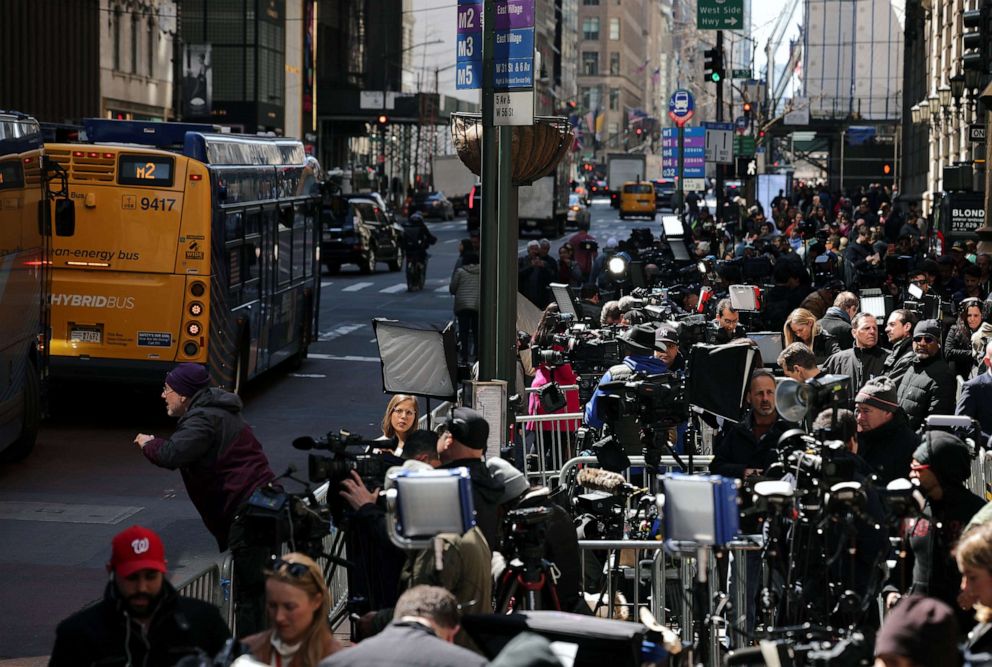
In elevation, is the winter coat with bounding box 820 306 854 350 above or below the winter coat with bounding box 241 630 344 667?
above

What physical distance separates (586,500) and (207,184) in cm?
1007

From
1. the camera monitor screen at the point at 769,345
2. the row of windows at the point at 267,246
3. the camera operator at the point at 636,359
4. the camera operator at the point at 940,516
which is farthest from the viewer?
the row of windows at the point at 267,246

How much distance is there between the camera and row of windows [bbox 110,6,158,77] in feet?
173

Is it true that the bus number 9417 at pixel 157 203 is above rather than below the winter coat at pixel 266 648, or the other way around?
above

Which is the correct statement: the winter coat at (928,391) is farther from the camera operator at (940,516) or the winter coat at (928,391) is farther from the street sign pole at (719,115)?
the street sign pole at (719,115)

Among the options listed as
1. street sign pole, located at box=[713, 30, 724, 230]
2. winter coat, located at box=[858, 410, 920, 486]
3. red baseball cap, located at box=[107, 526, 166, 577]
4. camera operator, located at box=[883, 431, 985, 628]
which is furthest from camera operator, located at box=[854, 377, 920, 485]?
street sign pole, located at box=[713, 30, 724, 230]

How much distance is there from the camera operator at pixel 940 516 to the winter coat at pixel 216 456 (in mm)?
3688

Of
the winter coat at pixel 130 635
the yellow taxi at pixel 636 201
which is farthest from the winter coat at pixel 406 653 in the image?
the yellow taxi at pixel 636 201

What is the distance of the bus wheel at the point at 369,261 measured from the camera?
43125mm

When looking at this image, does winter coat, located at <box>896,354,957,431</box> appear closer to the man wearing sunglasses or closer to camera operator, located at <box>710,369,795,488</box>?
the man wearing sunglasses

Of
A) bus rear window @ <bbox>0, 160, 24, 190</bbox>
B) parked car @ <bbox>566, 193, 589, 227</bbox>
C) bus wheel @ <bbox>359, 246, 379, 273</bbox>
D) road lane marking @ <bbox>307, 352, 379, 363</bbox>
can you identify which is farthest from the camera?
parked car @ <bbox>566, 193, 589, 227</bbox>

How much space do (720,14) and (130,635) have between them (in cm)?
3178

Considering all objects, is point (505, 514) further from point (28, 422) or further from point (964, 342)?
point (28, 422)

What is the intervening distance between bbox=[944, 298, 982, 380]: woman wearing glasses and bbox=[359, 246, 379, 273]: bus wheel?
29245mm
